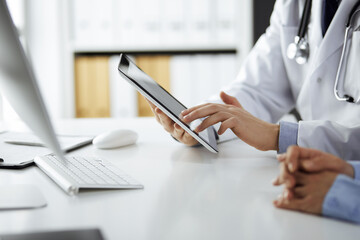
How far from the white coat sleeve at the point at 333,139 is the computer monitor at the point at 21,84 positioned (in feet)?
1.82

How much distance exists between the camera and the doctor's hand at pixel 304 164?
0.59 m

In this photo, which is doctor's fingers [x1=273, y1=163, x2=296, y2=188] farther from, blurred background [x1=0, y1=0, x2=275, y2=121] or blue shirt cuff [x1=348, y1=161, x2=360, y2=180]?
blurred background [x1=0, y1=0, x2=275, y2=121]

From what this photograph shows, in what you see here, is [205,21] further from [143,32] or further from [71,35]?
[71,35]

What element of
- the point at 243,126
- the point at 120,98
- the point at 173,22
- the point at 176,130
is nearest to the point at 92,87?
the point at 120,98

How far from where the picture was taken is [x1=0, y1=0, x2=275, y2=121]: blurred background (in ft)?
9.41

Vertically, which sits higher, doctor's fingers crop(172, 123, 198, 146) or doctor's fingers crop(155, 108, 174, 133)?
doctor's fingers crop(155, 108, 174, 133)

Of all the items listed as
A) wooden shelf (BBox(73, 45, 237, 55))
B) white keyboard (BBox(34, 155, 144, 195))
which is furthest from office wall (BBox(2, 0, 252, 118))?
white keyboard (BBox(34, 155, 144, 195))

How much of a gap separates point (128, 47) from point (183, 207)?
2.44 meters

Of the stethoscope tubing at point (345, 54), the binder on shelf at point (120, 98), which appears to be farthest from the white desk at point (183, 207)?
the binder on shelf at point (120, 98)

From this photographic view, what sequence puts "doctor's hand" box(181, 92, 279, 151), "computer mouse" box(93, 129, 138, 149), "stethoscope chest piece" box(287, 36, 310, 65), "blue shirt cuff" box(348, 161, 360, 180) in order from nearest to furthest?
"blue shirt cuff" box(348, 161, 360, 180) < "doctor's hand" box(181, 92, 279, 151) < "computer mouse" box(93, 129, 138, 149) < "stethoscope chest piece" box(287, 36, 310, 65)

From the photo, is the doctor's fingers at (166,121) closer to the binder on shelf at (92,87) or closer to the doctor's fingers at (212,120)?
the doctor's fingers at (212,120)

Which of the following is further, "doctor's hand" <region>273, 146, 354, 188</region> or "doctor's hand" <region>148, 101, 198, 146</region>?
"doctor's hand" <region>148, 101, 198, 146</region>

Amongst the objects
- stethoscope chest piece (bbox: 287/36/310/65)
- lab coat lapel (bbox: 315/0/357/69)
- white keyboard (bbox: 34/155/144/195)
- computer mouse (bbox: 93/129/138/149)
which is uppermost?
lab coat lapel (bbox: 315/0/357/69)

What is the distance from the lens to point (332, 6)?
120 centimetres
